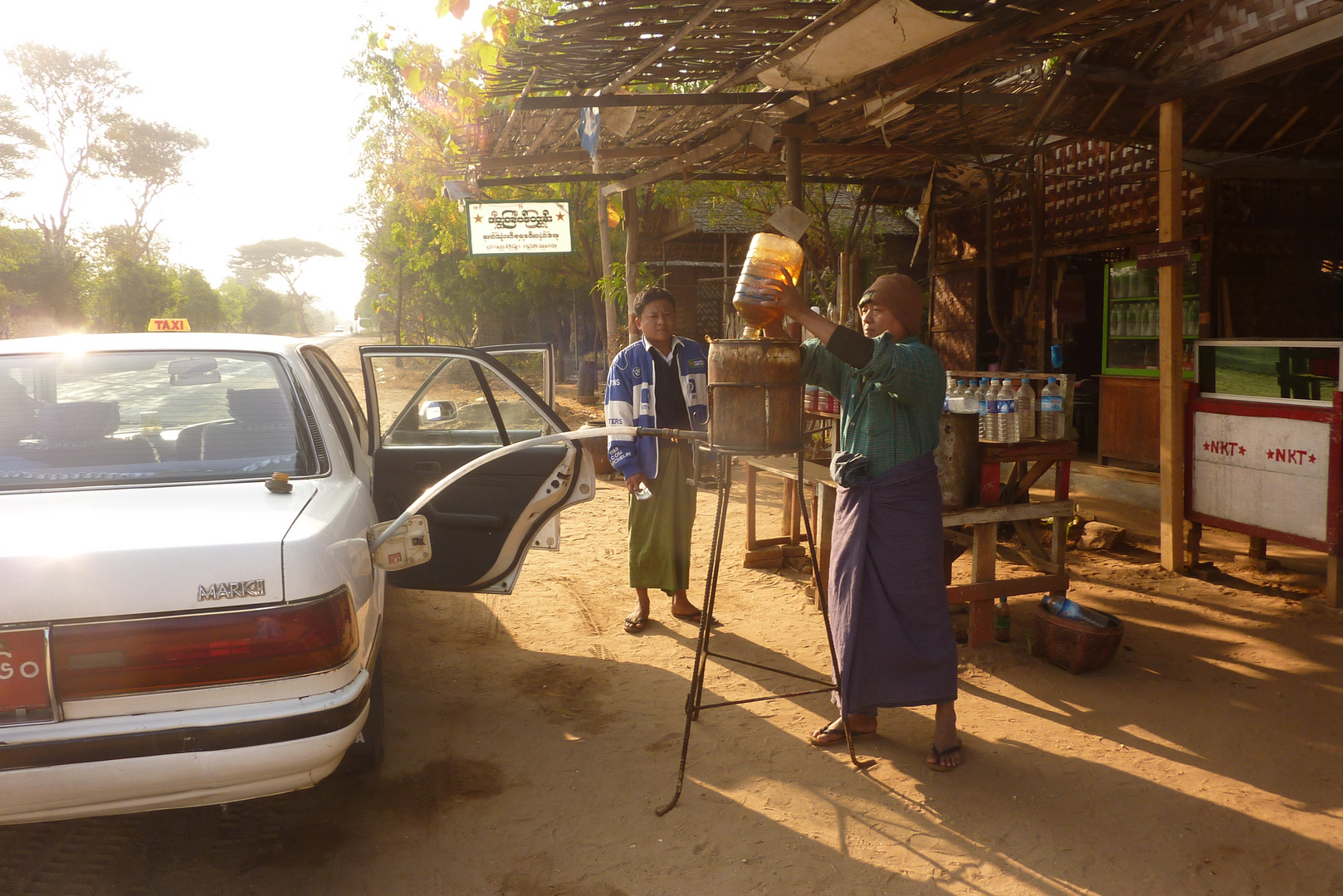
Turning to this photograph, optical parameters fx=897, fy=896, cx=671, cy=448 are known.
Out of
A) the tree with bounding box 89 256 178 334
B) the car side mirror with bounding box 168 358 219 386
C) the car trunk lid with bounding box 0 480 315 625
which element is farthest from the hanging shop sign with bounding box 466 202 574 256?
the tree with bounding box 89 256 178 334

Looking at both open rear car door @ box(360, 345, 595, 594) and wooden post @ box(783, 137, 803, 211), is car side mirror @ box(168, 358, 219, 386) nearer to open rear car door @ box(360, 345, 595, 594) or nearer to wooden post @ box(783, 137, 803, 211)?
open rear car door @ box(360, 345, 595, 594)

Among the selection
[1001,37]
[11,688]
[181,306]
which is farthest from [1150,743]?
[181,306]

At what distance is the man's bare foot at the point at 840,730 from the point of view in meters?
3.61

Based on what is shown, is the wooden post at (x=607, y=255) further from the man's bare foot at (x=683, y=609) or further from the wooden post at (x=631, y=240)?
the man's bare foot at (x=683, y=609)

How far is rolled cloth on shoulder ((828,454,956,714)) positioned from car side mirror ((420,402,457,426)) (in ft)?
6.39

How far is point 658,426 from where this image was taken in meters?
4.77

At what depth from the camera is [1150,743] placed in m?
3.59

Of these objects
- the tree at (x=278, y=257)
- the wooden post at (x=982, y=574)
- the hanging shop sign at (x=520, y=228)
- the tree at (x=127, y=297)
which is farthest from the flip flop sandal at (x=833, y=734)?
the tree at (x=278, y=257)

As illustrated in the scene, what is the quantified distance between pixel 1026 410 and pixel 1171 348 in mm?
A: 1696

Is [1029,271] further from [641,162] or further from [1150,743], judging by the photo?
[1150,743]

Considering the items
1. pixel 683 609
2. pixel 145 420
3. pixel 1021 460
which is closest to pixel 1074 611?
pixel 1021 460

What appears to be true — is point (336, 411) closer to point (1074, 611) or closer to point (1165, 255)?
point (1074, 611)

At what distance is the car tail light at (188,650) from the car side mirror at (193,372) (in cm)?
125

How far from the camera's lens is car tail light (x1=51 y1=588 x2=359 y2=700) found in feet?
7.07
